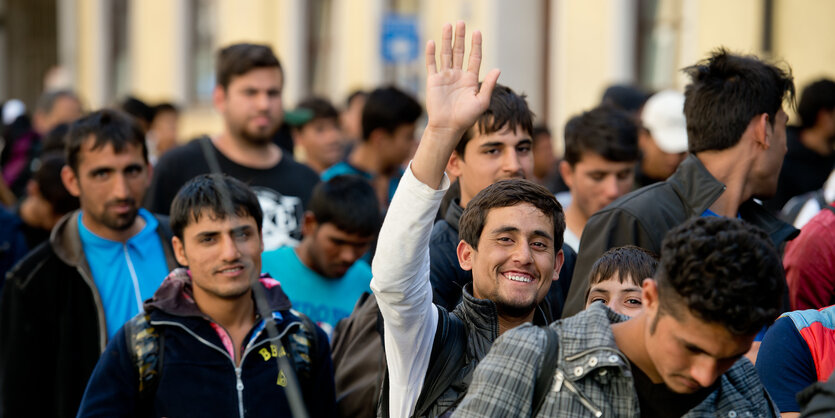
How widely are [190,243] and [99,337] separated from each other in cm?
75

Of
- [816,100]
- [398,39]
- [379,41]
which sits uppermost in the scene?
[398,39]

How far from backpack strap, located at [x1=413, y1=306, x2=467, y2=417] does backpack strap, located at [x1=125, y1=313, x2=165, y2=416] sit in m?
1.30

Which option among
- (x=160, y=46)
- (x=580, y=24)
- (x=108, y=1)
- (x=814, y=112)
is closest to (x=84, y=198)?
(x=814, y=112)

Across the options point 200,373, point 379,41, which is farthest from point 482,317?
point 379,41

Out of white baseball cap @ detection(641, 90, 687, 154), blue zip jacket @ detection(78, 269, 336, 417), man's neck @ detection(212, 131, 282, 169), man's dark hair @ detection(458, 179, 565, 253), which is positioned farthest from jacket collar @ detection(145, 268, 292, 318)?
white baseball cap @ detection(641, 90, 687, 154)

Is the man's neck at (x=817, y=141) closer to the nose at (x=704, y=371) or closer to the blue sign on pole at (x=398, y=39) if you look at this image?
the blue sign on pole at (x=398, y=39)

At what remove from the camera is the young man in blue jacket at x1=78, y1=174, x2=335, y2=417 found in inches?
170

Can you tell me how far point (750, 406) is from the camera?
312 cm

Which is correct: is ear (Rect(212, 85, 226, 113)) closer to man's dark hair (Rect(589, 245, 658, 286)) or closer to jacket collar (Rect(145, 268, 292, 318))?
jacket collar (Rect(145, 268, 292, 318))

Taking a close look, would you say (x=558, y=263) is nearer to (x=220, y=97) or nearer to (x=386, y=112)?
(x=220, y=97)

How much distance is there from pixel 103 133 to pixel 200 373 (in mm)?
1837

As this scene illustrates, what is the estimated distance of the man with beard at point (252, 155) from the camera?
6.77 m

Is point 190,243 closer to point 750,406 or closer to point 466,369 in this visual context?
point 466,369

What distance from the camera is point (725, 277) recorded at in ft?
9.32
